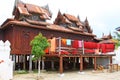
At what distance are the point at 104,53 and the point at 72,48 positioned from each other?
182 inches

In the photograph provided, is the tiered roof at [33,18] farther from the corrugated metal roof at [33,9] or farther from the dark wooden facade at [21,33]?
the dark wooden facade at [21,33]

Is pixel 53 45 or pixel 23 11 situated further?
pixel 23 11

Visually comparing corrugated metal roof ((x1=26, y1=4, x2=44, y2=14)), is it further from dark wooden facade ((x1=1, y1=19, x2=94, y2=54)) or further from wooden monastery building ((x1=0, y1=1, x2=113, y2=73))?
dark wooden facade ((x1=1, y1=19, x2=94, y2=54))

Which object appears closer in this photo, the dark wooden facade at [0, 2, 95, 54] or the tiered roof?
the dark wooden facade at [0, 2, 95, 54]

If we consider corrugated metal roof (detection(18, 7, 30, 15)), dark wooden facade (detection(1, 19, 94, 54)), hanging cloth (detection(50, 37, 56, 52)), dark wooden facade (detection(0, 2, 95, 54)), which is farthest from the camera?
corrugated metal roof (detection(18, 7, 30, 15))

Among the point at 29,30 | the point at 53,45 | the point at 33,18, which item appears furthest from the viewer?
the point at 33,18

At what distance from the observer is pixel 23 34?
76.6ft

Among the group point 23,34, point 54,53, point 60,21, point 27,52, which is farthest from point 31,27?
point 60,21

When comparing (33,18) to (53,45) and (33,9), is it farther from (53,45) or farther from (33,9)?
(53,45)

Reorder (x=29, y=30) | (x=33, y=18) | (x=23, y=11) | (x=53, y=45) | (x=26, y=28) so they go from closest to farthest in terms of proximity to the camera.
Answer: (x=53, y=45) → (x=26, y=28) → (x=29, y=30) → (x=23, y=11) → (x=33, y=18)

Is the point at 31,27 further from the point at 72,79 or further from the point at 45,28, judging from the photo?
the point at 72,79

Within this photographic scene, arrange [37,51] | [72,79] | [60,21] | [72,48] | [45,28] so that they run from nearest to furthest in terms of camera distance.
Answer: [72,79]
[37,51]
[72,48]
[45,28]
[60,21]

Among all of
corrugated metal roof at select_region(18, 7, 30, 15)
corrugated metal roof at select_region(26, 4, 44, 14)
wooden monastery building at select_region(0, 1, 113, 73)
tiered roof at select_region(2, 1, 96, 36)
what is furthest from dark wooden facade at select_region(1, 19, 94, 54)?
corrugated metal roof at select_region(26, 4, 44, 14)

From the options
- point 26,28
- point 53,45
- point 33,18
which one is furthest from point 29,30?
point 53,45
